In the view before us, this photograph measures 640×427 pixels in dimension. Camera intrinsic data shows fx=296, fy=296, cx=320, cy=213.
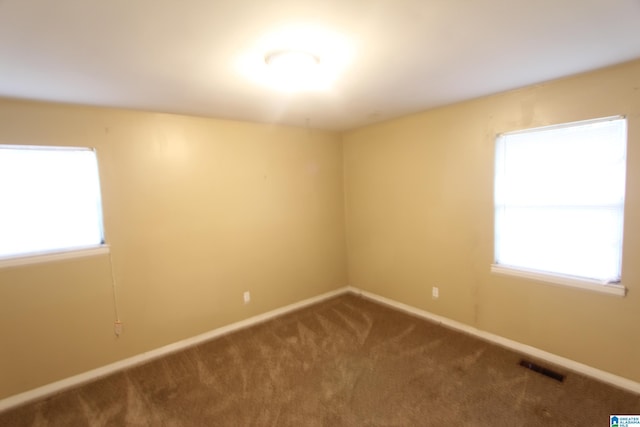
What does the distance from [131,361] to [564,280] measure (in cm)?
369

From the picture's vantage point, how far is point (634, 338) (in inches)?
80.6

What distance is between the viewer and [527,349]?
100 inches

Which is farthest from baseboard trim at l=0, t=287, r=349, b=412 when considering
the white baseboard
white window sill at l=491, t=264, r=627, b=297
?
white window sill at l=491, t=264, r=627, b=297

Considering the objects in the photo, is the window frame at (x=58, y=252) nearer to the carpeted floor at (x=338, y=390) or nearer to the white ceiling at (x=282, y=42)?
the white ceiling at (x=282, y=42)

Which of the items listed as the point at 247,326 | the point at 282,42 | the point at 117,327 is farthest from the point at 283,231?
the point at 282,42

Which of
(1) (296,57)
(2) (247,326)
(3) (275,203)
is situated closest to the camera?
(1) (296,57)

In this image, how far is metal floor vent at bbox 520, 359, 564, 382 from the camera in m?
2.22

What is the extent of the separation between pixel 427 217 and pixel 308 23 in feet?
7.79

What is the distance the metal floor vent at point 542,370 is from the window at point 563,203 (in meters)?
0.69

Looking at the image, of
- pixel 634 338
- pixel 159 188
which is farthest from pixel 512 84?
pixel 159 188

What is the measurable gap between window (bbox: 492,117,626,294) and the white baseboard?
25.1 inches

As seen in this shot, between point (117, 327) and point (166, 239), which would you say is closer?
point (117, 327)

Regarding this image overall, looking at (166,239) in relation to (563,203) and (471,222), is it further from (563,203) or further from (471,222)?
(563,203)

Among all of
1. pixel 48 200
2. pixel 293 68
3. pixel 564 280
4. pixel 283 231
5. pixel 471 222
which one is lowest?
pixel 564 280
